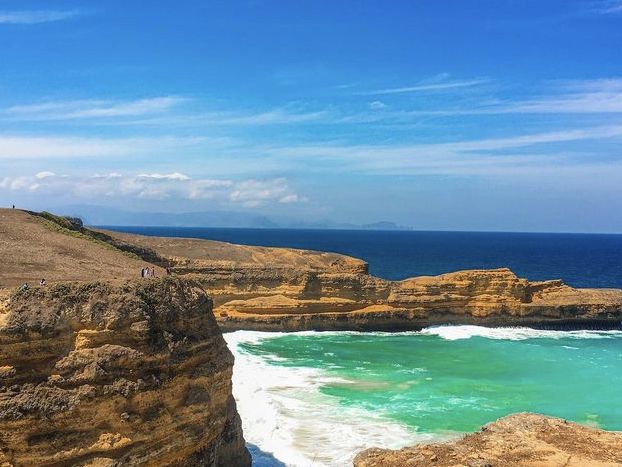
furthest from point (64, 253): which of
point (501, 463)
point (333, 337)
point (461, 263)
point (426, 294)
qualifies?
point (461, 263)

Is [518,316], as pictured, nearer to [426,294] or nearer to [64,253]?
[426,294]

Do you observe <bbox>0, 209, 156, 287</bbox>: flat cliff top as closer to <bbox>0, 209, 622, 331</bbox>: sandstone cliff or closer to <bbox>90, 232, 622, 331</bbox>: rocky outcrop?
<bbox>0, 209, 622, 331</bbox>: sandstone cliff

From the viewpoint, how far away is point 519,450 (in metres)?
11.2

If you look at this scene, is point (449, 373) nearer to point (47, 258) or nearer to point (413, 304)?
point (413, 304)

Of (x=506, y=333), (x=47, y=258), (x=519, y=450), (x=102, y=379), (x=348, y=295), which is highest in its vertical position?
(x=47, y=258)

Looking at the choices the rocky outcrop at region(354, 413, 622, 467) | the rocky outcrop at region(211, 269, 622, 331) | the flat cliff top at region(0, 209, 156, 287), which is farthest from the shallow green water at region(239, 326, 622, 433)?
the flat cliff top at region(0, 209, 156, 287)

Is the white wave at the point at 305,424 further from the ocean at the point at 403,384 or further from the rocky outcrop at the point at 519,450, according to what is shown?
the rocky outcrop at the point at 519,450

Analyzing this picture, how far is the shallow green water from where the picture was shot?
19.7 metres

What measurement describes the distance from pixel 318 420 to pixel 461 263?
80.1 meters

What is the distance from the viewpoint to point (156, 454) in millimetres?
8930

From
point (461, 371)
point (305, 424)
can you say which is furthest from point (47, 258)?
point (461, 371)

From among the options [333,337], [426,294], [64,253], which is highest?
[64,253]

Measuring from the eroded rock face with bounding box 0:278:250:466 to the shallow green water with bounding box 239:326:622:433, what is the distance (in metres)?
10.2

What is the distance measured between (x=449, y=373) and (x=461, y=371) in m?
0.79
